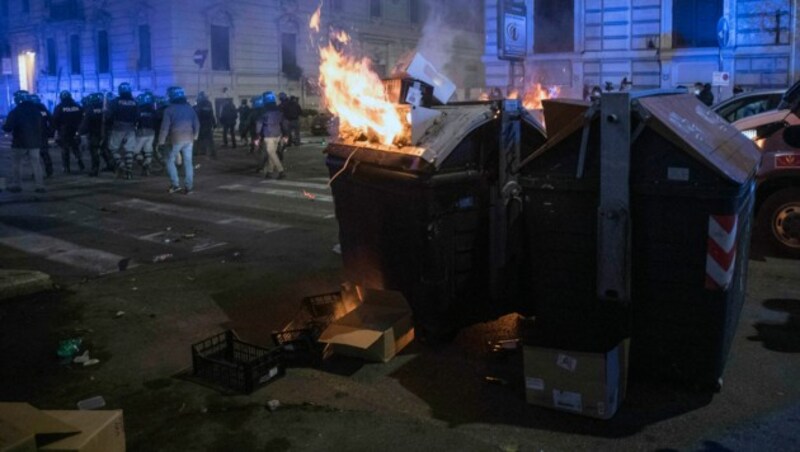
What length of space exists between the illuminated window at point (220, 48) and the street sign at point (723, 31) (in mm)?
24482

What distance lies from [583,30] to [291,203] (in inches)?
689

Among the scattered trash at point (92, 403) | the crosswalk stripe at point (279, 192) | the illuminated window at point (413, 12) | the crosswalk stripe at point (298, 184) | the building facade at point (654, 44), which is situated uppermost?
the illuminated window at point (413, 12)

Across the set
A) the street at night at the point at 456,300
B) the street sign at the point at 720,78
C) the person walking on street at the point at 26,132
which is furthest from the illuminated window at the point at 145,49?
the street at night at the point at 456,300

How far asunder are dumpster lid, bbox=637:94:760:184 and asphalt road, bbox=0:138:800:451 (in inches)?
54.9

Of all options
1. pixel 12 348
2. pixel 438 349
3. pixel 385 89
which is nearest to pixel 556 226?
pixel 438 349

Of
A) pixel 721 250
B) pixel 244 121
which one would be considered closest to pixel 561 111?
pixel 721 250

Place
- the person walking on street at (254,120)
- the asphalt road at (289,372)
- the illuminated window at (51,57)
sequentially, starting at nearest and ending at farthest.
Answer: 1. the asphalt road at (289,372)
2. the person walking on street at (254,120)
3. the illuminated window at (51,57)

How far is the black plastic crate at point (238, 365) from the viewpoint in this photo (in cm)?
465

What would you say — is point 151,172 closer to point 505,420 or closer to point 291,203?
point 291,203

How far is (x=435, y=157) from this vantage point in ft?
16.4

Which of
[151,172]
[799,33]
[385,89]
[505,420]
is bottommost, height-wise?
[505,420]

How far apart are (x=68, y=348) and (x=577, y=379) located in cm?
378

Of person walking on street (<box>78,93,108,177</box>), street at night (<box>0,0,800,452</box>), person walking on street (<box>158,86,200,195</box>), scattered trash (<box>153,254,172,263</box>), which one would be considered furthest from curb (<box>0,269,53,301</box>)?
person walking on street (<box>78,93,108,177</box>)

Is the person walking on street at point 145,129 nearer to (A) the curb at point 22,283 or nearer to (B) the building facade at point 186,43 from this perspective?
(A) the curb at point 22,283
